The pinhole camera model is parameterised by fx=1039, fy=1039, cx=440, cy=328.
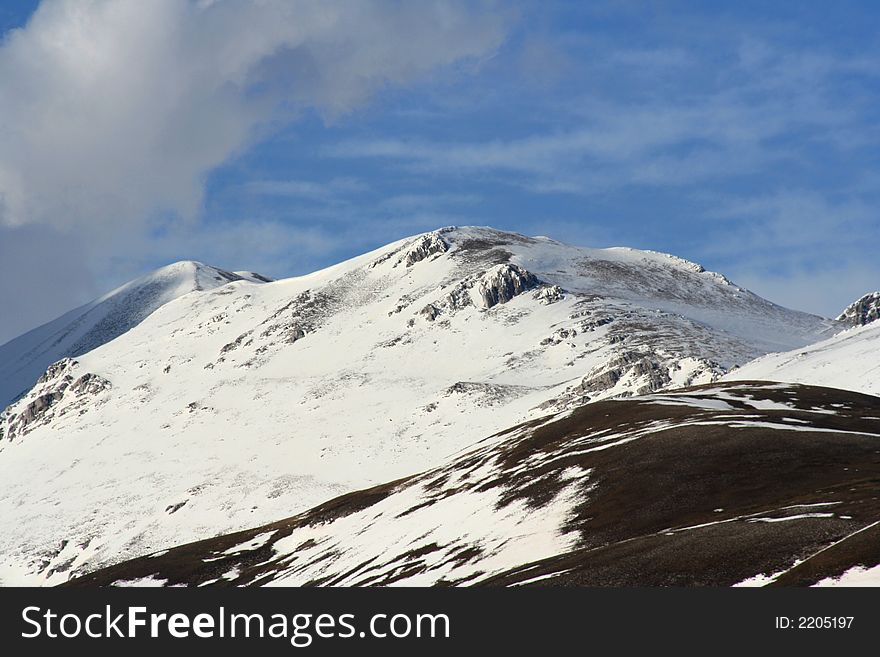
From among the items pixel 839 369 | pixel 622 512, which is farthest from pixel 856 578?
pixel 839 369

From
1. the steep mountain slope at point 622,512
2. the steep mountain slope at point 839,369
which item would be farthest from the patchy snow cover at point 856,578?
the steep mountain slope at point 839,369

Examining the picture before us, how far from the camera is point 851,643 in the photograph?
37562 millimetres

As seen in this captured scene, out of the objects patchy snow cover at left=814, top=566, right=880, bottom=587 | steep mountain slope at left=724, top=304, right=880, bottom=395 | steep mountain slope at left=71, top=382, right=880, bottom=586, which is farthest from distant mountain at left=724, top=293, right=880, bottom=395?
patchy snow cover at left=814, top=566, right=880, bottom=587

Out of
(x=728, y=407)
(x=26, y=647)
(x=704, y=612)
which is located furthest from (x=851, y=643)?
(x=728, y=407)

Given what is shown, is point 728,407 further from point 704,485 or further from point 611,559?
point 611,559

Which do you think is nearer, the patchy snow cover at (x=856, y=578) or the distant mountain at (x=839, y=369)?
the patchy snow cover at (x=856, y=578)

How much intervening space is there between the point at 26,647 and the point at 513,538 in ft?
147

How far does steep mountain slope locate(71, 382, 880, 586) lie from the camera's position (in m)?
55.7

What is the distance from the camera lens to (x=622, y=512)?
79812mm

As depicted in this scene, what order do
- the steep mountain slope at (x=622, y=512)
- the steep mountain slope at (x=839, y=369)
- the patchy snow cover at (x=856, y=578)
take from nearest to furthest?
the patchy snow cover at (x=856, y=578), the steep mountain slope at (x=622, y=512), the steep mountain slope at (x=839, y=369)

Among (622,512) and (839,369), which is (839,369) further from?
(622,512)

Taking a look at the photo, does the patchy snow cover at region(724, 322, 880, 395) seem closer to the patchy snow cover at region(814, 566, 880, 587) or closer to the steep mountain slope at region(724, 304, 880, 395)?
the steep mountain slope at region(724, 304, 880, 395)

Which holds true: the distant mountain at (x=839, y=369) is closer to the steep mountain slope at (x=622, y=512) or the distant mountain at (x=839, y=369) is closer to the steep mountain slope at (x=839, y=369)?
the steep mountain slope at (x=839, y=369)

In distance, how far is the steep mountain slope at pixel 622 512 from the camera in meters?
55.7
